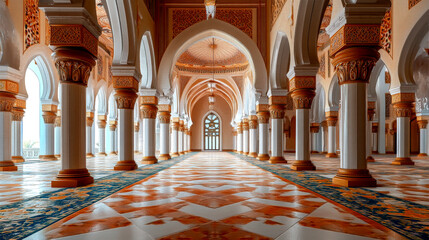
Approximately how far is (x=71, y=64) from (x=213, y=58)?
47.0 ft

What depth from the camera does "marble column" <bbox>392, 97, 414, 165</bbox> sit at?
930 cm

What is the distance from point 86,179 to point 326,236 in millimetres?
3759

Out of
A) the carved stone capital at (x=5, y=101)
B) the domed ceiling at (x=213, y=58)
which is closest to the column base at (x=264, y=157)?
the domed ceiling at (x=213, y=58)

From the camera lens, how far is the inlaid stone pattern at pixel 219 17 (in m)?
11.0

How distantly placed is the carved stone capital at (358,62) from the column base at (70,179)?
13.7 ft

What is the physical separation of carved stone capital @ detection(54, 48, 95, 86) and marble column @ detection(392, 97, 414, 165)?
8790 millimetres

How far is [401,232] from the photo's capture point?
7.38ft

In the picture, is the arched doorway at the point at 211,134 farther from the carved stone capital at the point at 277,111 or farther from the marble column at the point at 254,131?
the carved stone capital at the point at 277,111

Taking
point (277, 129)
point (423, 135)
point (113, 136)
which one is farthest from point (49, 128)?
point (423, 135)

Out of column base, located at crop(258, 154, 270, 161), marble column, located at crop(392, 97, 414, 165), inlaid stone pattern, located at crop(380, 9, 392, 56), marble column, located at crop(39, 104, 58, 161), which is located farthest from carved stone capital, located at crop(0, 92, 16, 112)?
marble column, located at crop(392, 97, 414, 165)

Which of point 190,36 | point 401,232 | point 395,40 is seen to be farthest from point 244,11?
point 401,232

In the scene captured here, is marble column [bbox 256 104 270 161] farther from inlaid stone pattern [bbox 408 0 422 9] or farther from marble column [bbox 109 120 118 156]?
marble column [bbox 109 120 118 156]

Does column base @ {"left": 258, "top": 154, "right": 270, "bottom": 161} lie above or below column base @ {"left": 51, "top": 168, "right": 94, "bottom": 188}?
below

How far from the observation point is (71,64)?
4539mm
